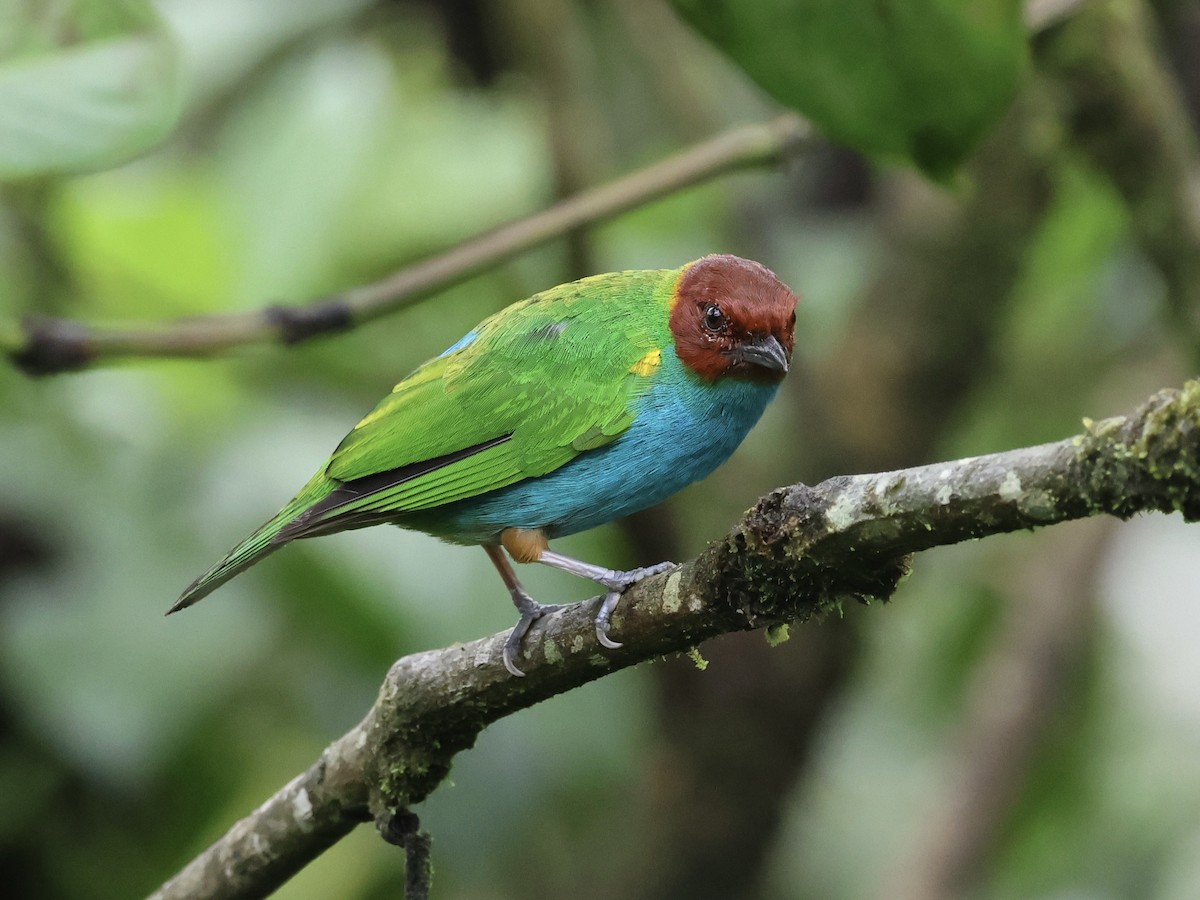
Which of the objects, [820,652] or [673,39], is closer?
[820,652]

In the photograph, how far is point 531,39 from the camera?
4758mm

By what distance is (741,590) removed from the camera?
2.08 meters

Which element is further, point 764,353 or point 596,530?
point 596,530

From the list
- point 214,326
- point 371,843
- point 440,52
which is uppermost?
point 440,52

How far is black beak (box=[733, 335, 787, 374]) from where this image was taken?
10.1ft

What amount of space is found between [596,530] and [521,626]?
255 cm

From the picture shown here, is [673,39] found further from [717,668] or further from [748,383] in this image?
[748,383]

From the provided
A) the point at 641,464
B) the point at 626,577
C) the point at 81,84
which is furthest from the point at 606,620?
the point at 81,84

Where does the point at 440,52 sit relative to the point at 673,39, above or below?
above

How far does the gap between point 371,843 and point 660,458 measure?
2559 mm

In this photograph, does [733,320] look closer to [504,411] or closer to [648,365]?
[648,365]

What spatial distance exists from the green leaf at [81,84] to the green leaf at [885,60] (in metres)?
1.24

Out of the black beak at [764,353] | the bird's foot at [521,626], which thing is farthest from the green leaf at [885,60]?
the bird's foot at [521,626]

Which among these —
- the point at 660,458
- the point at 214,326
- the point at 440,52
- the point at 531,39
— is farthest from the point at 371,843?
the point at 440,52
